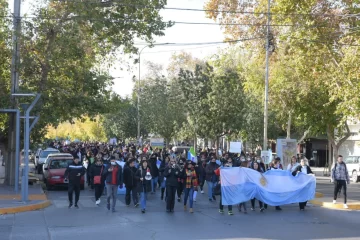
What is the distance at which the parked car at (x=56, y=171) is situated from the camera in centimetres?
2380

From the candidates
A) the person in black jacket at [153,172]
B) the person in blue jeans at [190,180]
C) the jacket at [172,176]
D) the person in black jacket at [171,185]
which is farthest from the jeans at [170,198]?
the person in black jacket at [153,172]

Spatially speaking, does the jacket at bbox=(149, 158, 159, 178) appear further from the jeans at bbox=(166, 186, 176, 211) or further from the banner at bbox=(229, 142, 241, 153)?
the banner at bbox=(229, 142, 241, 153)

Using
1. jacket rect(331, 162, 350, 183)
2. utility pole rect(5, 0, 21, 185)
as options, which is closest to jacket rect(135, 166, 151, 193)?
jacket rect(331, 162, 350, 183)

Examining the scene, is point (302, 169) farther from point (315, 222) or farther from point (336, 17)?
point (336, 17)

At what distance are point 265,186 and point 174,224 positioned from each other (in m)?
5.15

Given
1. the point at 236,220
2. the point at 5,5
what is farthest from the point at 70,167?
the point at 5,5

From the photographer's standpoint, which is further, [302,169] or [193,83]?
[193,83]

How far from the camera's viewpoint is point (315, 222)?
1481cm

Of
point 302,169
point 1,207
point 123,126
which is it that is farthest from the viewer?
point 123,126

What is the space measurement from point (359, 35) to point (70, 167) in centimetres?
1401

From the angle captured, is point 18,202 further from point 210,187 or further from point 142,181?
point 210,187

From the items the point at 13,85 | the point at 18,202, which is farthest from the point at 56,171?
the point at 18,202

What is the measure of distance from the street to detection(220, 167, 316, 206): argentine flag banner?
0.46m

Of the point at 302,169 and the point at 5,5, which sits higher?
the point at 5,5
